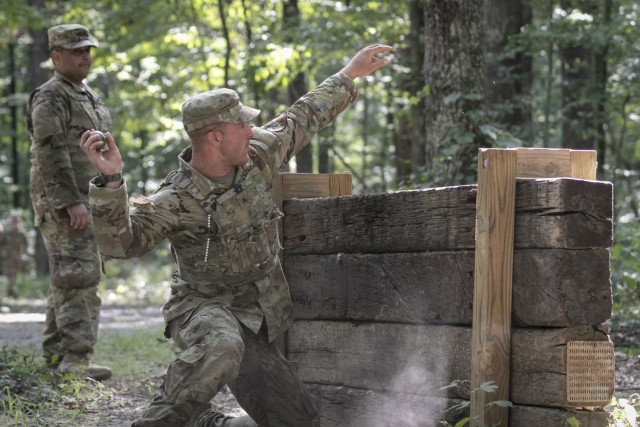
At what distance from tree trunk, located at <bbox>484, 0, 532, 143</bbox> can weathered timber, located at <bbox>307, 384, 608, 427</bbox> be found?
685cm

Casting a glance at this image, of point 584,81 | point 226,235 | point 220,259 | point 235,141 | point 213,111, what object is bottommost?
point 220,259

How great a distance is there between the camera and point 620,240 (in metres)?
10.2

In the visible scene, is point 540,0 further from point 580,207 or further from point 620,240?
point 580,207

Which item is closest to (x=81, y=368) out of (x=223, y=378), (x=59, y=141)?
(x=59, y=141)

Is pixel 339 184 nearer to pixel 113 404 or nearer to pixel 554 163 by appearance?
pixel 554 163

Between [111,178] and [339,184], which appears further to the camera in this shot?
[339,184]

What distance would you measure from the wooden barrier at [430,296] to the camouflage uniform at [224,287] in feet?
1.20

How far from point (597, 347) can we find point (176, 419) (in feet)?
6.98

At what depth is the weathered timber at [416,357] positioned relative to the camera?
4465 millimetres

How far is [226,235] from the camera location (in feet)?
17.0

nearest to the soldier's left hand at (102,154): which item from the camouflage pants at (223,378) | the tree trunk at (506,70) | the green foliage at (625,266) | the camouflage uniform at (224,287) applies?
the camouflage uniform at (224,287)

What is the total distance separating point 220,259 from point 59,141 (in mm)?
3414

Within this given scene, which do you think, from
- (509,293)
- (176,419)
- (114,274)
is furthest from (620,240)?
(114,274)

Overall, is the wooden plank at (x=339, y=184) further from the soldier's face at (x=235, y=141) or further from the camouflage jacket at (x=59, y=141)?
the camouflage jacket at (x=59, y=141)
